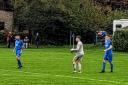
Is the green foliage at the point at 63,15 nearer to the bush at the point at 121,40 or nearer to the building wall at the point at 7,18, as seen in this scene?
the building wall at the point at 7,18

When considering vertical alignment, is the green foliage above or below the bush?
above

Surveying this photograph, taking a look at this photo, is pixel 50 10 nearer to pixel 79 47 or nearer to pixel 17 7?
pixel 17 7

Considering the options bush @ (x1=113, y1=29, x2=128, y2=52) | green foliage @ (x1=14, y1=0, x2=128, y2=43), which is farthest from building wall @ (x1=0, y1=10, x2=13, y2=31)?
bush @ (x1=113, y1=29, x2=128, y2=52)

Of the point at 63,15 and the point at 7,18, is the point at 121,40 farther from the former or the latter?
the point at 7,18

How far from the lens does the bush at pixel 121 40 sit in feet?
172

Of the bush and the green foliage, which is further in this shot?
the green foliage

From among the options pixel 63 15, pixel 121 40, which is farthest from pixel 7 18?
pixel 121 40

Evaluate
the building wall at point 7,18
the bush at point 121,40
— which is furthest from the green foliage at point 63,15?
the bush at point 121,40

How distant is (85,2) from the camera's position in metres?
63.9

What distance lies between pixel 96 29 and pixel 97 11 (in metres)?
2.31

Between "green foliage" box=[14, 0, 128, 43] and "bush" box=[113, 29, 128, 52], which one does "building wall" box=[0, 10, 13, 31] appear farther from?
"bush" box=[113, 29, 128, 52]

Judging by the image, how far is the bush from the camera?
5241 cm

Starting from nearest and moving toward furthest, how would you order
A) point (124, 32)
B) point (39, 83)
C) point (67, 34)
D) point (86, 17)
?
point (39, 83), point (124, 32), point (86, 17), point (67, 34)

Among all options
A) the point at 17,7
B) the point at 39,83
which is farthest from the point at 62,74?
the point at 17,7
